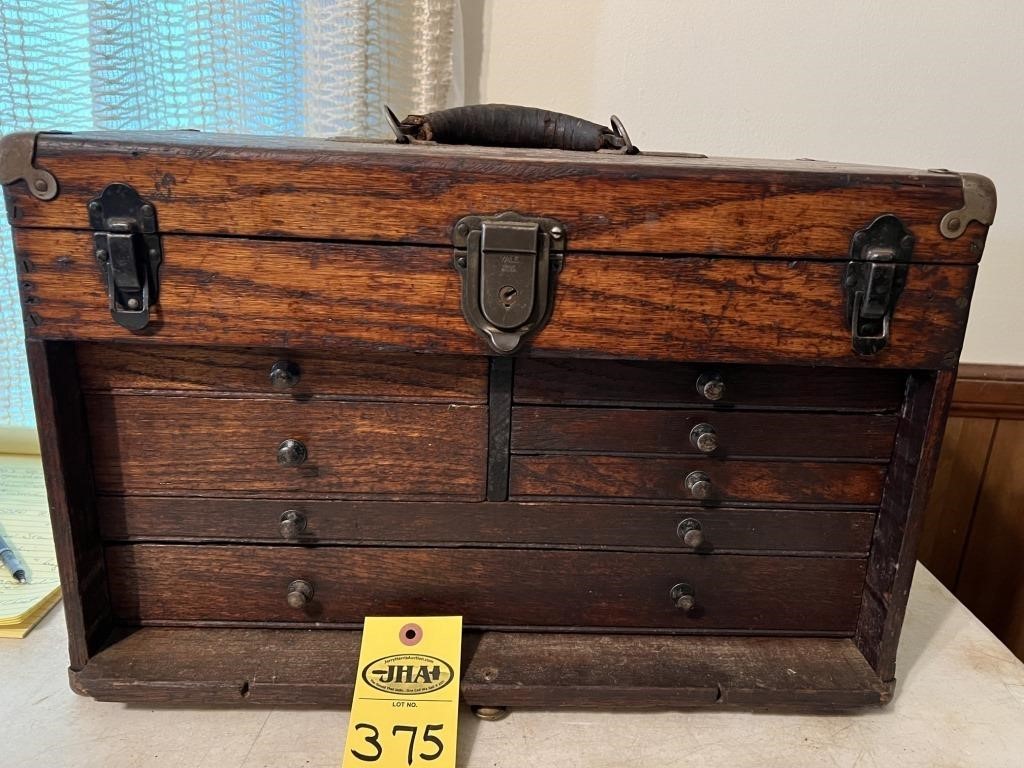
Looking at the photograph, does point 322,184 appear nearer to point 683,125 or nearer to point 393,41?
point 393,41

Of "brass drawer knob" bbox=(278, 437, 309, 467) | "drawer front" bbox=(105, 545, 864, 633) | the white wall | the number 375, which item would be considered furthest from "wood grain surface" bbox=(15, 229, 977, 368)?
the white wall

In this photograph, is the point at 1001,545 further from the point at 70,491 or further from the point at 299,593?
the point at 70,491

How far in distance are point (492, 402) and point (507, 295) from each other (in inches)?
5.6

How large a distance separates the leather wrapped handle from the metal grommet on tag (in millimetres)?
593

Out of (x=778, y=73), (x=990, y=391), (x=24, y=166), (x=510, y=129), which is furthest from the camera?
(x=990, y=391)

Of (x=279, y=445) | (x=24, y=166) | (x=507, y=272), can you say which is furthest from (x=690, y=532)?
(x=24, y=166)

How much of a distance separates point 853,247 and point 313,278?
1.75 feet

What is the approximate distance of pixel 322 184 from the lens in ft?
2.25

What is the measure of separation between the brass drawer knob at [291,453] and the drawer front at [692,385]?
0.25 m

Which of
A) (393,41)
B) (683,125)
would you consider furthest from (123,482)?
(683,125)

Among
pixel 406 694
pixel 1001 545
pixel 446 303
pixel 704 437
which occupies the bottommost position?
pixel 1001 545

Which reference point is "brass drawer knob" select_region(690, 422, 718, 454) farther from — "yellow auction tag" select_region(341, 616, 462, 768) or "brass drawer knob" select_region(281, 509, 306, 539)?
"brass drawer knob" select_region(281, 509, 306, 539)

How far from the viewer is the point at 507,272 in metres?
0.71

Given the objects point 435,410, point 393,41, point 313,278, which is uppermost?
point 393,41
